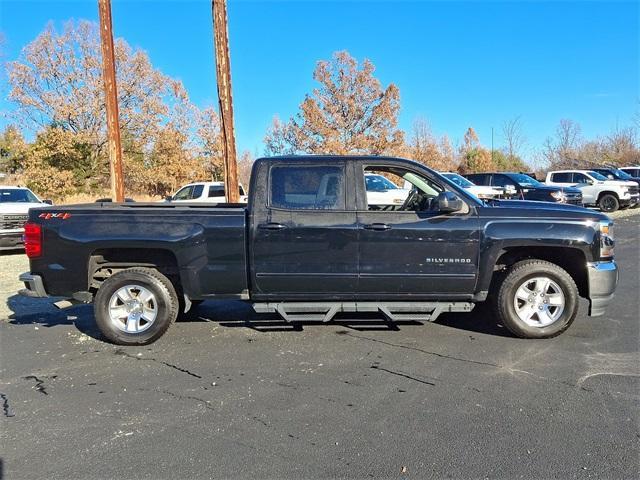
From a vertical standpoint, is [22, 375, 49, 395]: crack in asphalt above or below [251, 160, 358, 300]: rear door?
below

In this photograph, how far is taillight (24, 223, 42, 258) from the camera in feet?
16.0

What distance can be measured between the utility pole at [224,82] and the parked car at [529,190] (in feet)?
36.7

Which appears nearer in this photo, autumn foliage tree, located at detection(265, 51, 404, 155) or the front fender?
the front fender

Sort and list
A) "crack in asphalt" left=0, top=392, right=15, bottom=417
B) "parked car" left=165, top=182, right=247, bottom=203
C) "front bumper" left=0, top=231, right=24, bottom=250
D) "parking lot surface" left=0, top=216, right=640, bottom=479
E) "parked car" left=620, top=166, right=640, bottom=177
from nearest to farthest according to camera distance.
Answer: "parking lot surface" left=0, top=216, right=640, bottom=479 < "crack in asphalt" left=0, top=392, right=15, bottom=417 < "front bumper" left=0, top=231, right=24, bottom=250 < "parked car" left=165, top=182, right=247, bottom=203 < "parked car" left=620, top=166, right=640, bottom=177

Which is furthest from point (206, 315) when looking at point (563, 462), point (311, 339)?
point (563, 462)

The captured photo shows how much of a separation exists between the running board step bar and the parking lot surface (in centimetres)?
29

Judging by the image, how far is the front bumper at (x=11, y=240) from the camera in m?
11.6

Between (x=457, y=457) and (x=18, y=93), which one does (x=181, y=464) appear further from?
(x=18, y=93)

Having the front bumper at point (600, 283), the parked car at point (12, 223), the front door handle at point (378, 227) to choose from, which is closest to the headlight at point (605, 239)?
the front bumper at point (600, 283)

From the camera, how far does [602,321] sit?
547 centimetres

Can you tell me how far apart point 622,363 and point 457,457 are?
90.5 inches

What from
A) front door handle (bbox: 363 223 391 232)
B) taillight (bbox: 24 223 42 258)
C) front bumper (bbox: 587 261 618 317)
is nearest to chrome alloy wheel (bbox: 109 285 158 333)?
taillight (bbox: 24 223 42 258)

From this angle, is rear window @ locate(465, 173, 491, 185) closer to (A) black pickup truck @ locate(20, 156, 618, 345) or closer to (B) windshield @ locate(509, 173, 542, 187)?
(B) windshield @ locate(509, 173, 542, 187)

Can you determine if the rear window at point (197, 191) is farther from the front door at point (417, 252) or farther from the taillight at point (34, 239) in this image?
the front door at point (417, 252)
